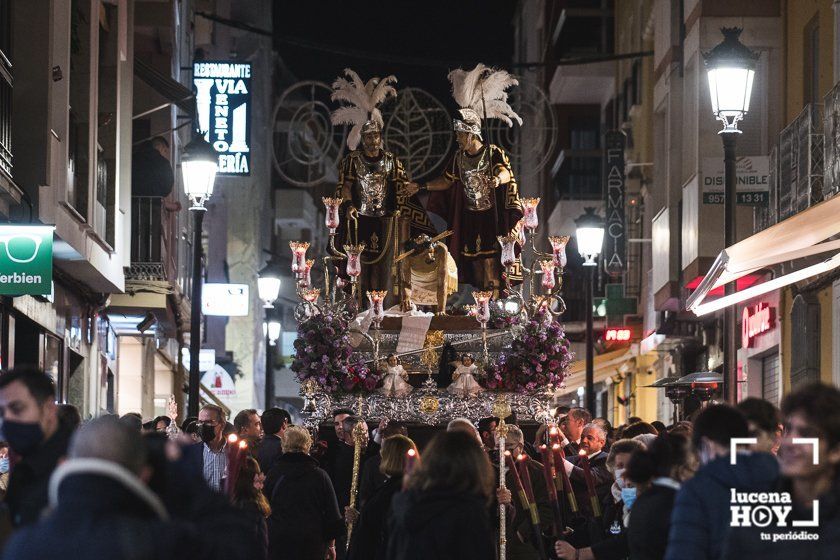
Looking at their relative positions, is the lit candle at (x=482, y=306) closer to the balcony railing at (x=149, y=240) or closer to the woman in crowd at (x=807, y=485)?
the balcony railing at (x=149, y=240)

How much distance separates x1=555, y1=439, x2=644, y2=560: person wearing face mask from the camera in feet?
33.6

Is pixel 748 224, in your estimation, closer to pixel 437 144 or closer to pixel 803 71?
pixel 803 71

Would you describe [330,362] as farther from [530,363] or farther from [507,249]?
[507,249]

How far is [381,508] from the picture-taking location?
464 inches

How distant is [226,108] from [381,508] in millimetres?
25331

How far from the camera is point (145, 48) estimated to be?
36000 millimetres

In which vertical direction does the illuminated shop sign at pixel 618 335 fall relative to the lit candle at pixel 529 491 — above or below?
above

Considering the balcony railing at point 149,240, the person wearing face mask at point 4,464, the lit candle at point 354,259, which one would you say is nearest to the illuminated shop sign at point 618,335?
the balcony railing at point 149,240

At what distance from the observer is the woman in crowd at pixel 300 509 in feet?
42.3

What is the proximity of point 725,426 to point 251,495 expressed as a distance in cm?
383

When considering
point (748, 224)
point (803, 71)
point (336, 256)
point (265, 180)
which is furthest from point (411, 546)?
point (265, 180)

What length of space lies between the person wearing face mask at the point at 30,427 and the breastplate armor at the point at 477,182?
14.9 meters

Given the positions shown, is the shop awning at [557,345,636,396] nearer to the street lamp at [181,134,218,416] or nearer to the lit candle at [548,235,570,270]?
the lit candle at [548,235,570,270]

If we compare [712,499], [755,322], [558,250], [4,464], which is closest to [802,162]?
[558,250]
